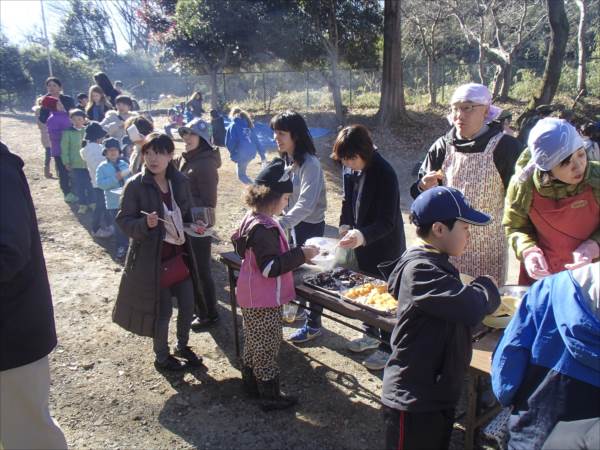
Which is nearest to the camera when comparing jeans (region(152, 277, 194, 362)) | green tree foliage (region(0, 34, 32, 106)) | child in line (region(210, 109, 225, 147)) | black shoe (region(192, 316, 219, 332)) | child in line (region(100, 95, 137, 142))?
jeans (region(152, 277, 194, 362))

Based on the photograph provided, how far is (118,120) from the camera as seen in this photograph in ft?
26.9

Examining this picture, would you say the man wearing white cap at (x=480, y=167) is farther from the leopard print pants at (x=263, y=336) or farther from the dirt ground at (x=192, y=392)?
the leopard print pants at (x=263, y=336)

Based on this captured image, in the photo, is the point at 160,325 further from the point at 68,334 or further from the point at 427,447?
the point at 427,447

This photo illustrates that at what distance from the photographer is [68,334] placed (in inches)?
181

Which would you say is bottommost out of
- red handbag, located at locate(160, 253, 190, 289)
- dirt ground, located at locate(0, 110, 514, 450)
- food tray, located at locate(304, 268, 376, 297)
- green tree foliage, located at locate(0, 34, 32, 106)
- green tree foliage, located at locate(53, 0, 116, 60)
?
dirt ground, located at locate(0, 110, 514, 450)

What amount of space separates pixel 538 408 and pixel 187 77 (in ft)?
78.8

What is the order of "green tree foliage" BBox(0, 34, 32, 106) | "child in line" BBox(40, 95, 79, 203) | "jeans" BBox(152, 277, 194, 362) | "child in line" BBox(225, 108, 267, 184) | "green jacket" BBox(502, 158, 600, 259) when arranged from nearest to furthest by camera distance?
1. "green jacket" BBox(502, 158, 600, 259)
2. "jeans" BBox(152, 277, 194, 362)
3. "child in line" BBox(40, 95, 79, 203)
4. "child in line" BBox(225, 108, 267, 184)
5. "green tree foliage" BBox(0, 34, 32, 106)

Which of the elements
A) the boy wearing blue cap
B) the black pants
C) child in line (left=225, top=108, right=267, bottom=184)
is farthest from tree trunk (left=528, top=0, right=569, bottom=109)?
the black pants

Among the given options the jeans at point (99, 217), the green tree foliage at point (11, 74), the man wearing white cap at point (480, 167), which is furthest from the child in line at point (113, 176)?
the green tree foliage at point (11, 74)

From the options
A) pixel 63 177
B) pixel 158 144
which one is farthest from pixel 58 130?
pixel 158 144

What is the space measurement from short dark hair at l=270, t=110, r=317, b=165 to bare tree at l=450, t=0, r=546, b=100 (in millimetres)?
14497

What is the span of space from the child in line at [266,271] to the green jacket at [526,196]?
3.75 feet

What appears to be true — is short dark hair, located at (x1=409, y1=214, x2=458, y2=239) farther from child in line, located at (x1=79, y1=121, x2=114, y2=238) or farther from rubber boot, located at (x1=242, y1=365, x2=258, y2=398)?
child in line, located at (x1=79, y1=121, x2=114, y2=238)

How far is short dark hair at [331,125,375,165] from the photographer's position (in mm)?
3287
